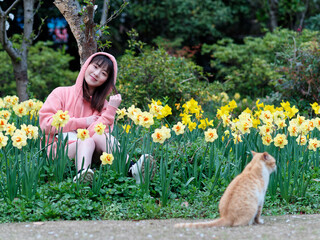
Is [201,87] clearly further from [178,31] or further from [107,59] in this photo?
[178,31]

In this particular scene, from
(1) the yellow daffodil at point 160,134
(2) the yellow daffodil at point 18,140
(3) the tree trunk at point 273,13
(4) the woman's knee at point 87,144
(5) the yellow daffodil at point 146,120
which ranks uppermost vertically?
(3) the tree trunk at point 273,13

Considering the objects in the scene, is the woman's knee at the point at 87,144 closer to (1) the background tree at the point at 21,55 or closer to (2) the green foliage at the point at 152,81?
(2) the green foliage at the point at 152,81

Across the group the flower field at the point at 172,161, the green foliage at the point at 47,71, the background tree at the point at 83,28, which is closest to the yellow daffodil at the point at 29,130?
the flower field at the point at 172,161

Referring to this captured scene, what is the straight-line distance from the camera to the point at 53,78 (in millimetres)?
10422

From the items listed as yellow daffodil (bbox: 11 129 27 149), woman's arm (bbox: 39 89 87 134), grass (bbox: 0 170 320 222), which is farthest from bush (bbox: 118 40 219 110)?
yellow daffodil (bbox: 11 129 27 149)

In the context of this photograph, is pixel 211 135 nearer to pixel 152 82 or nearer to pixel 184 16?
pixel 152 82

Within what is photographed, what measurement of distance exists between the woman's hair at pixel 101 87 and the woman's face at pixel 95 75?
0.11ft

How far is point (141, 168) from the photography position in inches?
144

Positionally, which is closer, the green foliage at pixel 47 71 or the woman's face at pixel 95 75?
the woman's face at pixel 95 75

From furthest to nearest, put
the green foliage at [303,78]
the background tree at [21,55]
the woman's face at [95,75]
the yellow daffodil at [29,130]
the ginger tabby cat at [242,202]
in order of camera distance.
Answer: the green foliage at [303,78] → the background tree at [21,55] → the woman's face at [95,75] → the yellow daffodil at [29,130] → the ginger tabby cat at [242,202]

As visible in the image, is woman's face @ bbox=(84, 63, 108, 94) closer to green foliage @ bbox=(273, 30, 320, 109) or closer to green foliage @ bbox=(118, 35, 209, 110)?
Answer: green foliage @ bbox=(118, 35, 209, 110)

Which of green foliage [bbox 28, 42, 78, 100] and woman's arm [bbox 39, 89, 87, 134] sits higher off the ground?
green foliage [bbox 28, 42, 78, 100]

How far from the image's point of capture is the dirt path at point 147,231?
269 centimetres

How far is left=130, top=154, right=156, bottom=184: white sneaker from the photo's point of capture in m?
3.61
